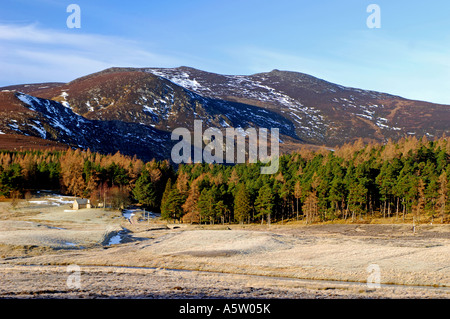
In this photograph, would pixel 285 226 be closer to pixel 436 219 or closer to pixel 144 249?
pixel 436 219

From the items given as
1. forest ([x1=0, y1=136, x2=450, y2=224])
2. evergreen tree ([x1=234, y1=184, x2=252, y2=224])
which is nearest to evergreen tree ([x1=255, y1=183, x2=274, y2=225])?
forest ([x1=0, y1=136, x2=450, y2=224])

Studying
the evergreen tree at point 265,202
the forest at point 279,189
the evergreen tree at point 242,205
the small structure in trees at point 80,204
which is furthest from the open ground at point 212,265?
the evergreen tree at point 242,205

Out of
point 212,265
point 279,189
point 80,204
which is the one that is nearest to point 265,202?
point 279,189

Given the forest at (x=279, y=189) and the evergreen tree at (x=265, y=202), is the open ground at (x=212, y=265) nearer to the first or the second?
the forest at (x=279, y=189)

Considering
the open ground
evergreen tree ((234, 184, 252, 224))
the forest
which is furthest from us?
evergreen tree ((234, 184, 252, 224))

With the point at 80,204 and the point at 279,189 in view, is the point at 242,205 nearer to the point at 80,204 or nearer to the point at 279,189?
the point at 279,189

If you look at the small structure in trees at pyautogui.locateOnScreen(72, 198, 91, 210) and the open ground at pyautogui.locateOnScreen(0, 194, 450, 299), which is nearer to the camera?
the open ground at pyautogui.locateOnScreen(0, 194, 450, 299)

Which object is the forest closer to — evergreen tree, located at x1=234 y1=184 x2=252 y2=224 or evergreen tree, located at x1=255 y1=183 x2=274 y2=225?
evergreen tree, located at x1=255 y1=183 x2=274 y2=225
